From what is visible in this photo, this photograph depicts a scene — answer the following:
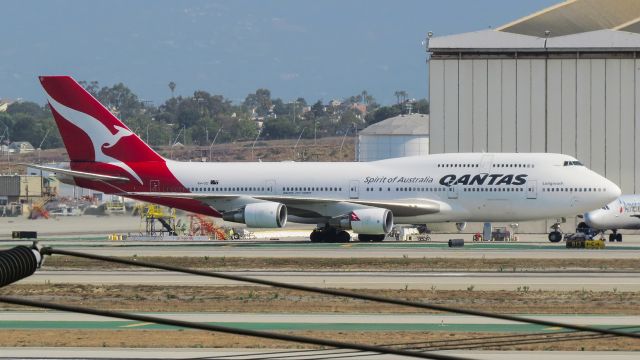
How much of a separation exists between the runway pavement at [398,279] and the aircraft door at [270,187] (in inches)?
787

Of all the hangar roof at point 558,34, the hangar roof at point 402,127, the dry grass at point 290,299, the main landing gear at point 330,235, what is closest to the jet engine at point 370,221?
the main landing gear at point 330,235

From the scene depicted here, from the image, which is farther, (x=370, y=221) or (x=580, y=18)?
(x=580, y=18)

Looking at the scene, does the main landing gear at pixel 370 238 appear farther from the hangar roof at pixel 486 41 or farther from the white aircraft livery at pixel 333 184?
the hangar roof at pixel 486 41

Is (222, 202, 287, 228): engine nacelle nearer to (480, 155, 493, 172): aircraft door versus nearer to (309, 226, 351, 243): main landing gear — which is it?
(309, 226, 351, 243): main landing gear

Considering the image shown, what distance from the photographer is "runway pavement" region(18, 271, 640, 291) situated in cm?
3562

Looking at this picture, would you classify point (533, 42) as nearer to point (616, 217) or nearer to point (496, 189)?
point (616, 217)

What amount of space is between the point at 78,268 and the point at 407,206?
1999 cm

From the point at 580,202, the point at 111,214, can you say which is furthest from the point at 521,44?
the point at 111,214

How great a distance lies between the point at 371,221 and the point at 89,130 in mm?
14710

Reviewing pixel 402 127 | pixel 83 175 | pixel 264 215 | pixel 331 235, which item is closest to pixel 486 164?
pixel 331 235

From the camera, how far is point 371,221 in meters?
57.6

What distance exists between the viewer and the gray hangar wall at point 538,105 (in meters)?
77.2

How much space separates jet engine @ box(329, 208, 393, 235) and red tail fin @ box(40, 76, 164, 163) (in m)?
10.5

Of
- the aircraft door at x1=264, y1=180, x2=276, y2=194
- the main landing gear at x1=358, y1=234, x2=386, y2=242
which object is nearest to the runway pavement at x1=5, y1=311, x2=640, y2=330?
the aircraft door at x1=264, y1=180, x2=276, y2=194
